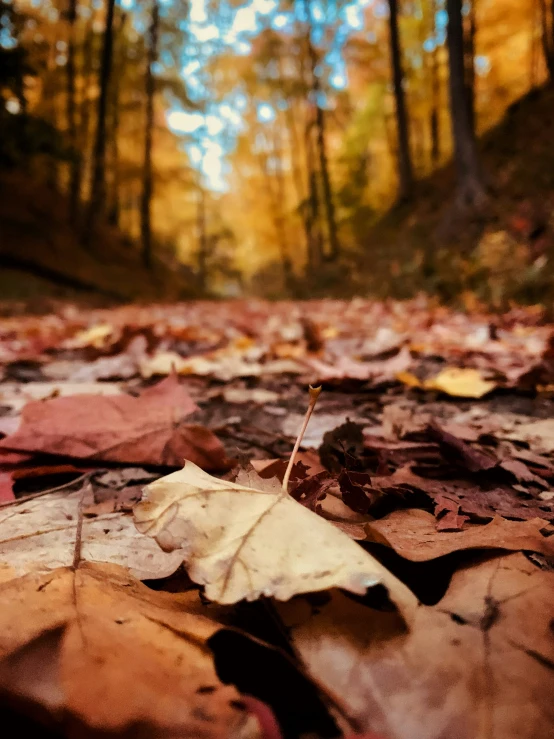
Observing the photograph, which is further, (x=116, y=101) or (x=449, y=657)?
(x=116, y=101)

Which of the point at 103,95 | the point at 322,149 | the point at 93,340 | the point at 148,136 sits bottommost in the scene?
the point at 93,340

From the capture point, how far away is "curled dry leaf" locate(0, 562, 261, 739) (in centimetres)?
35

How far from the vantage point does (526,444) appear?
107cm

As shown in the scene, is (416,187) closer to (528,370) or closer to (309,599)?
(528,370)

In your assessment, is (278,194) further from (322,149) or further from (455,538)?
(455,538)

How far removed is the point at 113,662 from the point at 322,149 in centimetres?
1638

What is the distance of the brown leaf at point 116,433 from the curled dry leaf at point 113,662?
427mm

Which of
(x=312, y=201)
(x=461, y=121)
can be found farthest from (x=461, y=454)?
(x=312, y=201)

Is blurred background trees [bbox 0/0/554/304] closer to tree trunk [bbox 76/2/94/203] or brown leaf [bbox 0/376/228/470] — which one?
tree trunk [bbox 76/2/94/203]

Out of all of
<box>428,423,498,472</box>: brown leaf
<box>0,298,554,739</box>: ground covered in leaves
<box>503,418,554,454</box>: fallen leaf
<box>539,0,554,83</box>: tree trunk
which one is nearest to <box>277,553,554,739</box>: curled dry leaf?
<box>0,298,554,739</box>: ground covered in leaves

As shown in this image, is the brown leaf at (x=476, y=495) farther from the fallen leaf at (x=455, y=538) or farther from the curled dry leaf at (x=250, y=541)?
the curled dry leaf at (x=250, y=541)

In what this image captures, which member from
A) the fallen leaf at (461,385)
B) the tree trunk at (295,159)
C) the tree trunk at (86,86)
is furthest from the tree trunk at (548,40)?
the fallen leaf at (461,385)

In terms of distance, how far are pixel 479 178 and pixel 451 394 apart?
6.59 meters

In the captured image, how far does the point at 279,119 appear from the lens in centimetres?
2056
